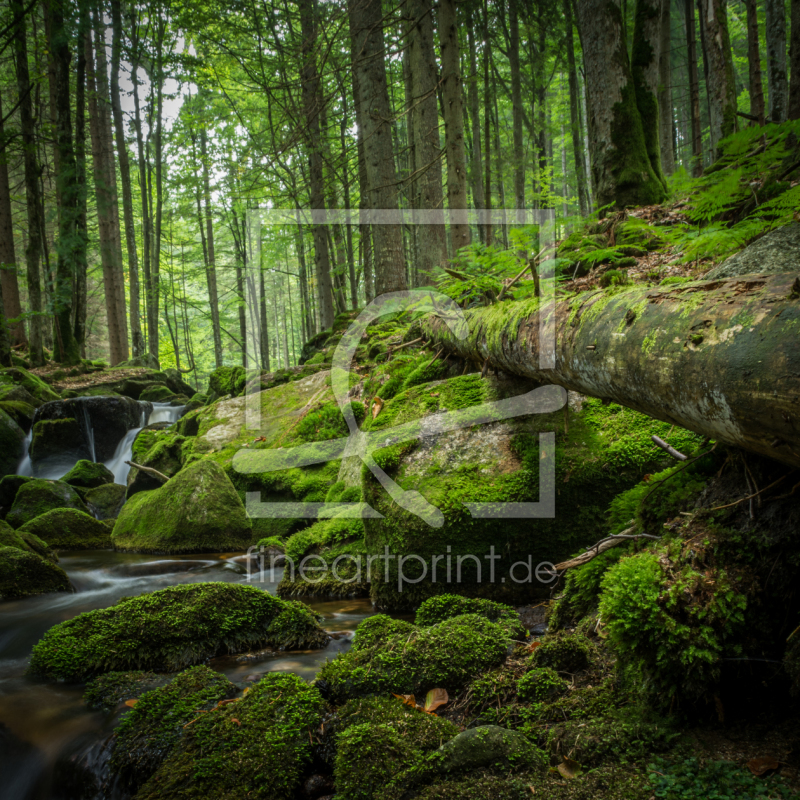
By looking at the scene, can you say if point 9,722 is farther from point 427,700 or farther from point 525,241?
point 525,241

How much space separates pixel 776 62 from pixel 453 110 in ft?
36.3

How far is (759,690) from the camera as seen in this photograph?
1945 mm

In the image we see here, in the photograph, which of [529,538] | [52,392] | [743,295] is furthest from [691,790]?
[52,392]

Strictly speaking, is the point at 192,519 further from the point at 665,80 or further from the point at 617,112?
the point at 665,80

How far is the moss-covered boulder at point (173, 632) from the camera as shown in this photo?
3684mm

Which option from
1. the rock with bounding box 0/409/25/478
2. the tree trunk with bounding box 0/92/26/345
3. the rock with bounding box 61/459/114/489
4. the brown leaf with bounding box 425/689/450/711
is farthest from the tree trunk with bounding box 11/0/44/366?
the brown leaf with bounding box 425/689/450/711

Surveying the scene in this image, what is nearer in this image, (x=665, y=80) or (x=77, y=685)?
(x=77, y=685)

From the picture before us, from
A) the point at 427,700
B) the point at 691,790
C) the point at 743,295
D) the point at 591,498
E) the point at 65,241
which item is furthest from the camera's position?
the point at 65,241

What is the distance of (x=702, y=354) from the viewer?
189 centimetres

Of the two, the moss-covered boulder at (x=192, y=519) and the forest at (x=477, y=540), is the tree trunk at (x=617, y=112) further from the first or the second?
the moss-covered boulder at (x=192, y=519)

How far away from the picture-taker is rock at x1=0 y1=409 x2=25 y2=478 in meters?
10.3

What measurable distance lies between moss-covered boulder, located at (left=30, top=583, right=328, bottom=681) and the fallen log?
3.00 metres

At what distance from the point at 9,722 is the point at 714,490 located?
14.4 ft

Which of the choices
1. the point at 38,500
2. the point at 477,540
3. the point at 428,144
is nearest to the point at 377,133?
the point at 428,144
